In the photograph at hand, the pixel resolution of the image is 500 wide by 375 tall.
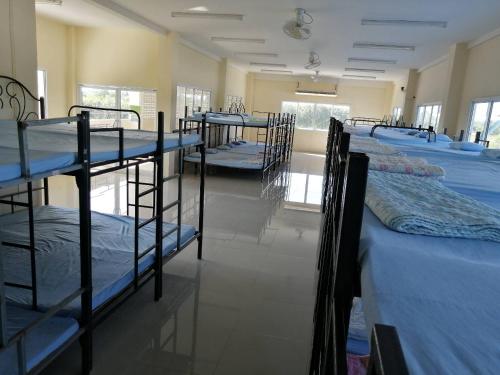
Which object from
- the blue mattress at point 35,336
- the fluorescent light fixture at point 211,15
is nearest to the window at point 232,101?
the fluorescent light fixture at point 211,15

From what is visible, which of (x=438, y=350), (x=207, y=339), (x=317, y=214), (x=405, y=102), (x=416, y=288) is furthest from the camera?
(x=405, y=102)

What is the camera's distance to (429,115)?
9.34 m

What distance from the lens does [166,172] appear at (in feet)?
25.8

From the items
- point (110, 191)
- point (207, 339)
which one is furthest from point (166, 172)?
point (207, 339)

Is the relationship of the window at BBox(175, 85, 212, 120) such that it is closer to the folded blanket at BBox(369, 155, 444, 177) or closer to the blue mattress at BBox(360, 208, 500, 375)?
the folded blanket at BBox(369, 155, 444, 177)

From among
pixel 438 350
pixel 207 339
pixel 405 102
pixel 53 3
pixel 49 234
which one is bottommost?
pixel 207 339

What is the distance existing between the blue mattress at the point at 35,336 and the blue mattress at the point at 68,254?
0.10m

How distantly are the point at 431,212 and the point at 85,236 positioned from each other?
5.32 feet

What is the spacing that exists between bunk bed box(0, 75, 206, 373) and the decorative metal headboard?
1.17m

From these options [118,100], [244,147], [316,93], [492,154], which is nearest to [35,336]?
[492,154]

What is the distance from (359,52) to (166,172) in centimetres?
515

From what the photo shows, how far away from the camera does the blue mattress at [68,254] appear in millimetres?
2232

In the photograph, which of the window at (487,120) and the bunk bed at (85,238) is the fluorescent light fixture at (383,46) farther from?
the bunk bed at (85,238)

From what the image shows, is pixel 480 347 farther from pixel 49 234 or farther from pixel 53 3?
pixel 53 3
